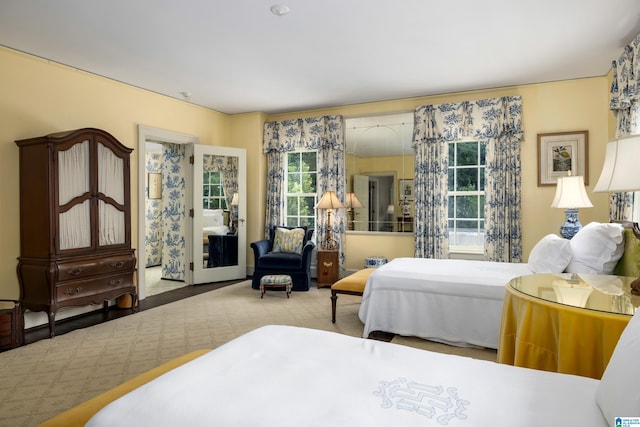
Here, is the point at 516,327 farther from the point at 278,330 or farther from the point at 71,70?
the point at 71,70

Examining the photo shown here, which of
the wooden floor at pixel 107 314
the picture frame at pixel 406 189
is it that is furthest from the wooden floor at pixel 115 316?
the picture frame at pixel 406 189

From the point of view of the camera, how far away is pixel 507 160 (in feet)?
16.6

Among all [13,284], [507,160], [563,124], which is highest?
[563,124]

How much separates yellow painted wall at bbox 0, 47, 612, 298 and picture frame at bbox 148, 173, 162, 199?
2118 mm

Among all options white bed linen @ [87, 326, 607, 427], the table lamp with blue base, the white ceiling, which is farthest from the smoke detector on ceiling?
the table lamp with blue base

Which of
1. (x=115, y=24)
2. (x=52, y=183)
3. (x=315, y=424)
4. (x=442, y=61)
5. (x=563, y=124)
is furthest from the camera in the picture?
(x=563, y=124)

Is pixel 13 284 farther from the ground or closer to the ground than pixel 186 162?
closer to the ground

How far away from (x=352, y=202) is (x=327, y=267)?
44.2 inches

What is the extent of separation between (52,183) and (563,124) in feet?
18.7

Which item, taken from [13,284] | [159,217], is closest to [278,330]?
[13,284]

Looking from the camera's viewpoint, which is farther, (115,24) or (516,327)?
(115,24)

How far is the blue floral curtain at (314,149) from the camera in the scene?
20.2ft

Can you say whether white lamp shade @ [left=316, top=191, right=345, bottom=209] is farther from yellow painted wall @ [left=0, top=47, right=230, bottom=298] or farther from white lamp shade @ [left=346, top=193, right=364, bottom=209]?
yellow painted wall @ [left=0, top=47, right=230, bottom=298]

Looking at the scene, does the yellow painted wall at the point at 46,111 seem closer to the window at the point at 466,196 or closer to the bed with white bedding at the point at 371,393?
the bed with white bedding at the point at 371,393
